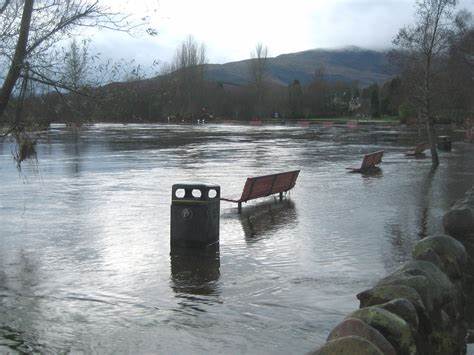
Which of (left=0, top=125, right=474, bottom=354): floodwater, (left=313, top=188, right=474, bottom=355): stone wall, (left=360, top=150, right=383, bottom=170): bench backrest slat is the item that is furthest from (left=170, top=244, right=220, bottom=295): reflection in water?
(left=360, top=150, right=383, bottom=170): bench backrest slat

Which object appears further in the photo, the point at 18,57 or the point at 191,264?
the point at 191,264

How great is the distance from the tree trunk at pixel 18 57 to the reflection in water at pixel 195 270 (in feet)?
10.8

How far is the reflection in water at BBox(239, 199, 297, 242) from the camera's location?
1190 centimetres

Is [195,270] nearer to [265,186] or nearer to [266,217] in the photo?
[266,217]

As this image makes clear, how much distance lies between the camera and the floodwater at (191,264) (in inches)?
256

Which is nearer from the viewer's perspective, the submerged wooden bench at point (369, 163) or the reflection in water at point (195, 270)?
the reflection in water at point (195, 270)

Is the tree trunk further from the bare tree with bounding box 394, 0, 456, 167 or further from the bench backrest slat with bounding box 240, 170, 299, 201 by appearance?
the bare tree with bounding box 394, 0, 456, 167

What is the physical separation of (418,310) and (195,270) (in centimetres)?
404

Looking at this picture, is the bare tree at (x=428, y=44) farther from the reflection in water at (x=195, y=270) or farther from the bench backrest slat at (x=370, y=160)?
the reflection in water at (x=195, y=270)

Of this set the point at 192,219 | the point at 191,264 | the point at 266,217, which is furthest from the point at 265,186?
the point at 191,264

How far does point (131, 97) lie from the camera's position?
6.78 m

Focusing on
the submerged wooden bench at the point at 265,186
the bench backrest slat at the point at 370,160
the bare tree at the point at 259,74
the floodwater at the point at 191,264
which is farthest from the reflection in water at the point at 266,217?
the bare tree at the point at 259,74

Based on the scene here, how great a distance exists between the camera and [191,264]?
9352 mm

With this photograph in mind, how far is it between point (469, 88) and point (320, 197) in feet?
58.3
